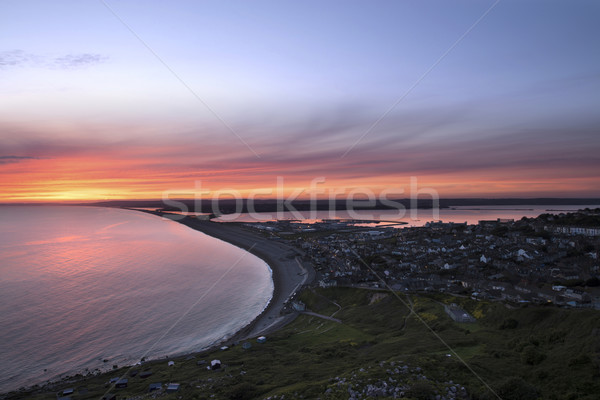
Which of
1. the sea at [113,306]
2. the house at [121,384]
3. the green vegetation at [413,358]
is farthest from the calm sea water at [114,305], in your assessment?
the green vegetation at [413,358]

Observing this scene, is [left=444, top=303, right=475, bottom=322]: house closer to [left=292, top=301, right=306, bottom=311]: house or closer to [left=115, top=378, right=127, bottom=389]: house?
[left=292, top=301, right=306, bottom=311]: house

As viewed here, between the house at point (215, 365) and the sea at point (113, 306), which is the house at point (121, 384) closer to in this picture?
the sea at point (113, 306)

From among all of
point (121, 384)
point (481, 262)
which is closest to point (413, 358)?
point (121, 384)

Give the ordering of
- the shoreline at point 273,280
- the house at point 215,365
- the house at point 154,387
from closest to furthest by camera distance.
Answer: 1. the house at point 154,387
2. the house at point 215,365
3. the shoreline at point 273,280


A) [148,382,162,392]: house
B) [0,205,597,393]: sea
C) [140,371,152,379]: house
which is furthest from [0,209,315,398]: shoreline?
[148,382,162,392]: house

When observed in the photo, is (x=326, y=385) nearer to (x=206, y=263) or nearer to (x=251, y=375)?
(x=251, y=375)

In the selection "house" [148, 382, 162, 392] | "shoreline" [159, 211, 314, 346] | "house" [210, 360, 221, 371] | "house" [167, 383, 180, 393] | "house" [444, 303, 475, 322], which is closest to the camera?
"house" [167, 383, 180, 393]

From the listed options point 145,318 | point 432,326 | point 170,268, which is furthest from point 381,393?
point 170,268
